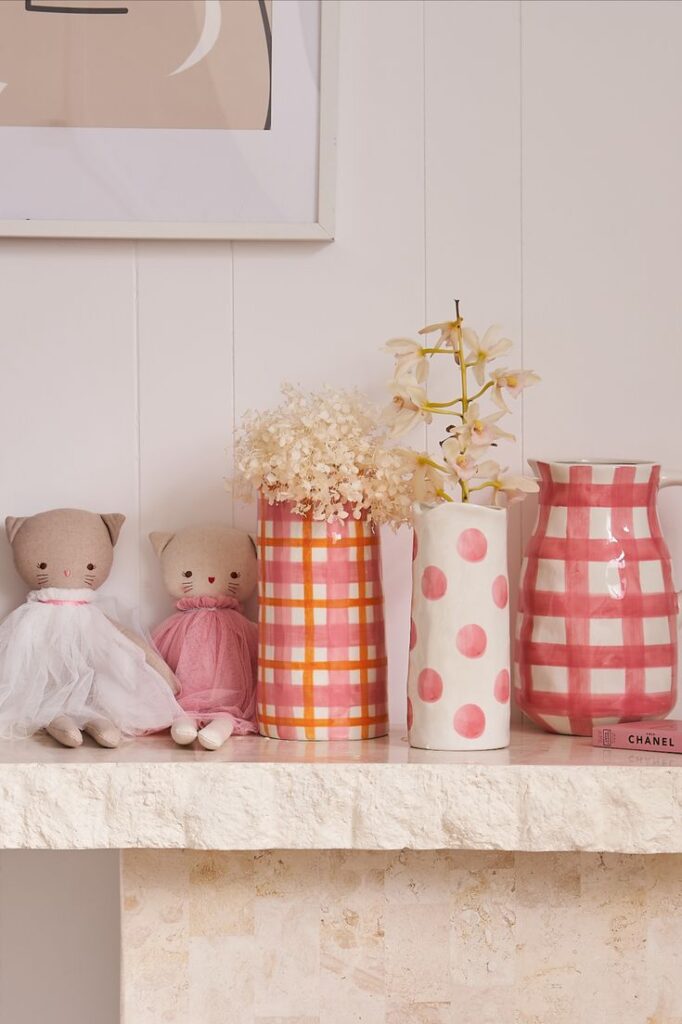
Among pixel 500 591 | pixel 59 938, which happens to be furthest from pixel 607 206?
pixel 59 938

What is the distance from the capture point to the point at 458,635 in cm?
109

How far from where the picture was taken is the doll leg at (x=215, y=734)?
42.7 inches

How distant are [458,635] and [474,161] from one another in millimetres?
584

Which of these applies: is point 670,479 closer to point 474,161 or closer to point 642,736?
point 642,736

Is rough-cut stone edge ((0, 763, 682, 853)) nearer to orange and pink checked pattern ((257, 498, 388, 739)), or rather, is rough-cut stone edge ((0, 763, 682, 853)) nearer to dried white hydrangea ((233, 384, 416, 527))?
orange and pink checked pattern ((257, 498, 388, 739))

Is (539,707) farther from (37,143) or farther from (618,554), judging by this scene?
(37,143)

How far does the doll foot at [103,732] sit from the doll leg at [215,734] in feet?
0.28

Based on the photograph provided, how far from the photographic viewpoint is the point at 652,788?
1.00 metres

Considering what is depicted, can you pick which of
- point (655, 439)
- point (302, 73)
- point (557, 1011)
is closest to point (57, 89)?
point (302, 73)

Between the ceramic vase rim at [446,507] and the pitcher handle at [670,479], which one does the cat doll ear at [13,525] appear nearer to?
the ceramic vase rim at [446,507]

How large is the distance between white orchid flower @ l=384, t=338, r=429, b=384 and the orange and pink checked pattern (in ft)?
0.53

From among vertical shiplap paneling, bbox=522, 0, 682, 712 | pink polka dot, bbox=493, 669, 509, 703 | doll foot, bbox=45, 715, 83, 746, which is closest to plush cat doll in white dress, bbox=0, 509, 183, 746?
doll foot, bbox=45, 715, 83, 746

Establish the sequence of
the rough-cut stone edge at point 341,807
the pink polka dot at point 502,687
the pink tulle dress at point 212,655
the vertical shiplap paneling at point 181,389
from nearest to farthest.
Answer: the rough-cut stone edge at point 341,807
the pink polka dot at point 502,687
the pink tulle dress at point 212,655
the vertical shiplap paneling at point 181,389

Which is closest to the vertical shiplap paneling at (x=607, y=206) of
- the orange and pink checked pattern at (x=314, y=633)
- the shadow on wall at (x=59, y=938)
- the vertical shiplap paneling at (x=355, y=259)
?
the vertical shiplap paneling at (x=355, y=259)
